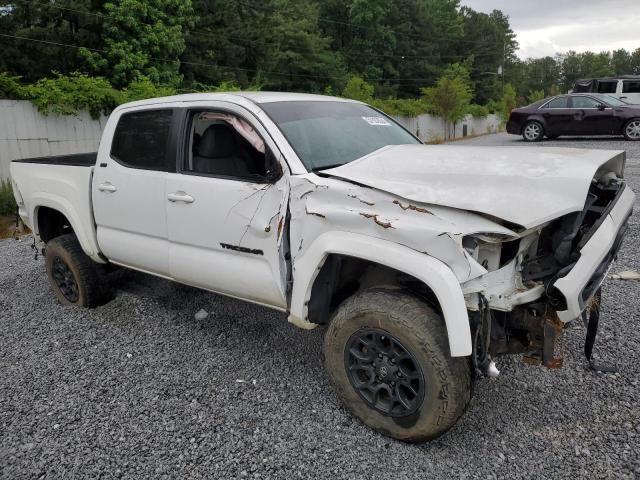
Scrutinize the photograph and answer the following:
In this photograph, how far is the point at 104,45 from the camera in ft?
68.7

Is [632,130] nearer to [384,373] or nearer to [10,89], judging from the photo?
[384,373]

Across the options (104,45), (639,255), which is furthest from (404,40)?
(639,255)

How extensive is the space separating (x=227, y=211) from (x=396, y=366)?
1414 millimetres

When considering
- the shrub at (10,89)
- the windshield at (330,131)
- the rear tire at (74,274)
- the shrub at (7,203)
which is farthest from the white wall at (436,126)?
the rear tire at (74,274)

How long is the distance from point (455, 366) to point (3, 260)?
6461 millimetres

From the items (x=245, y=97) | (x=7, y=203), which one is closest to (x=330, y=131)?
(x=245, y=97)

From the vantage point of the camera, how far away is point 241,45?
27.1 m

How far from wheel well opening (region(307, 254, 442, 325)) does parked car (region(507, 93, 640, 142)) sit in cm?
1507

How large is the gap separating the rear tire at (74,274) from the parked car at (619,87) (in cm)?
Result: 1875

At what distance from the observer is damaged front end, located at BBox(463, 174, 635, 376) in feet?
7.85

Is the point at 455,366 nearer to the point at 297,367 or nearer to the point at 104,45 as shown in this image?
the point at 297,367

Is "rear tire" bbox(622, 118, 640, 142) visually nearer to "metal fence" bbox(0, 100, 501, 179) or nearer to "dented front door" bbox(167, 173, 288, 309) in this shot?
"metal fence" bbox(0, 100, 501, 179)

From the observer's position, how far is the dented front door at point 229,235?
9.95ft

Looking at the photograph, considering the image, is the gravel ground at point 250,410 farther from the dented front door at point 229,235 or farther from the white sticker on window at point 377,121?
the white sticker on window at point 377,121
